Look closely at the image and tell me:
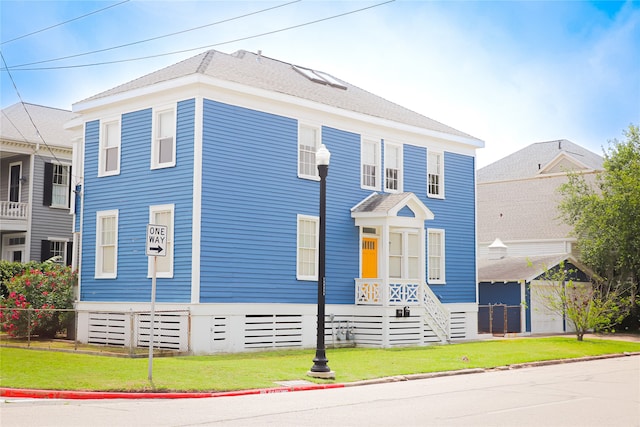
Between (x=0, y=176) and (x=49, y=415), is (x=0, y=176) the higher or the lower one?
the higher one

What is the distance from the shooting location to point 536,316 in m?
36.0

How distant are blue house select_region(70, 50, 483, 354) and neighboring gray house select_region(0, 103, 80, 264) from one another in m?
8.42

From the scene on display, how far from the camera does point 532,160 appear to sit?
2149 inches

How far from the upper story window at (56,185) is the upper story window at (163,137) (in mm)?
12678

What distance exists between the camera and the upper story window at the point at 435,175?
30344mm

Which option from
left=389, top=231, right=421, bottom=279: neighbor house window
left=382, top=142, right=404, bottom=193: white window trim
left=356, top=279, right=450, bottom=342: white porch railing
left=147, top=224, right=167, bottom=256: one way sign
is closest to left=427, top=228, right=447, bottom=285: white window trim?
left=389, top=231, right=421, bottom=279: neighbor house window

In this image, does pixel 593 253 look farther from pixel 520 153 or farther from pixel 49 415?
pixel 49 415

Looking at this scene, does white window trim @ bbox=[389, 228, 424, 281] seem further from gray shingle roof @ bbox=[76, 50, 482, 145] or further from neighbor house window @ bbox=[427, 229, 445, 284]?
gray shingle roof @ bbox=[76, 50, 482, 145]

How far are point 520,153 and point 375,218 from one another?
32.3m

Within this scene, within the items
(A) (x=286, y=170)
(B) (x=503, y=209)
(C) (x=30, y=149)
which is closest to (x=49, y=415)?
(A) (x=286, y=170)

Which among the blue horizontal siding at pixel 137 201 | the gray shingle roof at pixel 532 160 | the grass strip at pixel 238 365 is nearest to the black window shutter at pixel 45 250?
the blue horizontal siding at pixel 137 201

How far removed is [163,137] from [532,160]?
3601 centimetres

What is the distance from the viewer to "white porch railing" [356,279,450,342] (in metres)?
26.2

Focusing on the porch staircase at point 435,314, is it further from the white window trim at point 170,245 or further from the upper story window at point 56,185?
the upper story window at point 56,185
